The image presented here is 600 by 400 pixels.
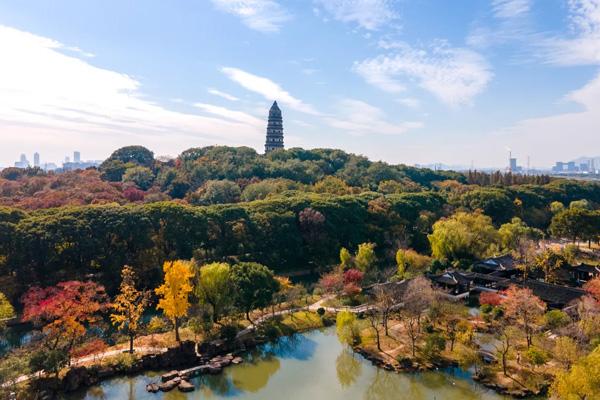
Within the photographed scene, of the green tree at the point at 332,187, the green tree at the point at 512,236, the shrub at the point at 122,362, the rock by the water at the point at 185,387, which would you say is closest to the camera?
the rock by the water at the point at 185,387

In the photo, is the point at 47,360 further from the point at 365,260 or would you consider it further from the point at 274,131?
the point at 274,131

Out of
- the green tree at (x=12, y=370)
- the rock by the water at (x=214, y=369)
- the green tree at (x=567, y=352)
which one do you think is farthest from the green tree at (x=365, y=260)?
the green tree at (x=12, y=370)

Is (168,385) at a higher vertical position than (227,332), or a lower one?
lower

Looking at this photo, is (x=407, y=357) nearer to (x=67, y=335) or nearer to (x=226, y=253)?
(x=67, y=335)

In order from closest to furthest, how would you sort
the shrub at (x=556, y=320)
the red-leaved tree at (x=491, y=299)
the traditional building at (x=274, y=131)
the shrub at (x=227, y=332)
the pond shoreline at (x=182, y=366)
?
1. the pond shoreline at (x=182, y=366)
2. the shrub at (x=556, y=320)
3. the shrub at (x=227, y=332)
4. the red-leaved tree at (x=491, y=299)
5. the traditional building at (x=274, y=131)

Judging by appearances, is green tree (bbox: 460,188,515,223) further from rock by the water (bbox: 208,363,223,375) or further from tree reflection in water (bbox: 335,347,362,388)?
rock by the water (bbox: 208,363,223,375)

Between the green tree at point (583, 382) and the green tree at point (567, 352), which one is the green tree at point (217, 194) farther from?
the green tree at point (583, 382)

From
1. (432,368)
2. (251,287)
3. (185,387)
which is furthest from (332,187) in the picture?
(185,387)
